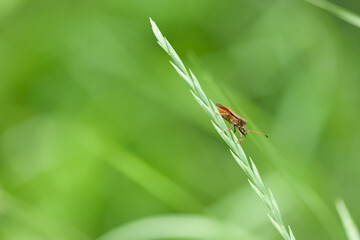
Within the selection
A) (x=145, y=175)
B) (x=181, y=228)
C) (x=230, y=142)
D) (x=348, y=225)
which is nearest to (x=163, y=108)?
(x=145, y=175)

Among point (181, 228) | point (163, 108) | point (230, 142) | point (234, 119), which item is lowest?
point (230, 142)

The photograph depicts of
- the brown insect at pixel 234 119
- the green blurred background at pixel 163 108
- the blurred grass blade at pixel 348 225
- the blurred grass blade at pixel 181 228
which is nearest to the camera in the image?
the blurred grass blade at pixel 348 225

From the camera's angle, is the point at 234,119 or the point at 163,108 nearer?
the point at 234,119

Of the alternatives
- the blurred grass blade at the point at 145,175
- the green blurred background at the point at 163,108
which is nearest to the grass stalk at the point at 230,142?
the blurred grass blade at the point at 145,175

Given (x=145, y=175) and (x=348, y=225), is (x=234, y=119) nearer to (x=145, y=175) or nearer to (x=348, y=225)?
(x=348, y=225)

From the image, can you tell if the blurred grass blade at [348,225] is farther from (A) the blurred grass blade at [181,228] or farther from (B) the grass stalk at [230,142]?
(A) the blurred grass blade at [181,228]

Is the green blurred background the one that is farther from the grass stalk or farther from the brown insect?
the grass stalk

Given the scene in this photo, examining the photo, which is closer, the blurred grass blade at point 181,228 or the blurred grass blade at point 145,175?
the blurred grass blade at point 181,228

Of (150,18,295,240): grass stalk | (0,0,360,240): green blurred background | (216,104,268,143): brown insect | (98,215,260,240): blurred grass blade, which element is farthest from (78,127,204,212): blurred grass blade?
(150,18,295,240): grass stalk

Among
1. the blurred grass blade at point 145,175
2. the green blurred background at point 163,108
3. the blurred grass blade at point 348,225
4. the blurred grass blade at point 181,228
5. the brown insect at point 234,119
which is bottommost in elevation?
the blurred grass blade at point 348,225

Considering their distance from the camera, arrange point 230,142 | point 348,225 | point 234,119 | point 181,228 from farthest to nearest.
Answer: point 181,228
point 234,119
point 348,225
point 230,142
